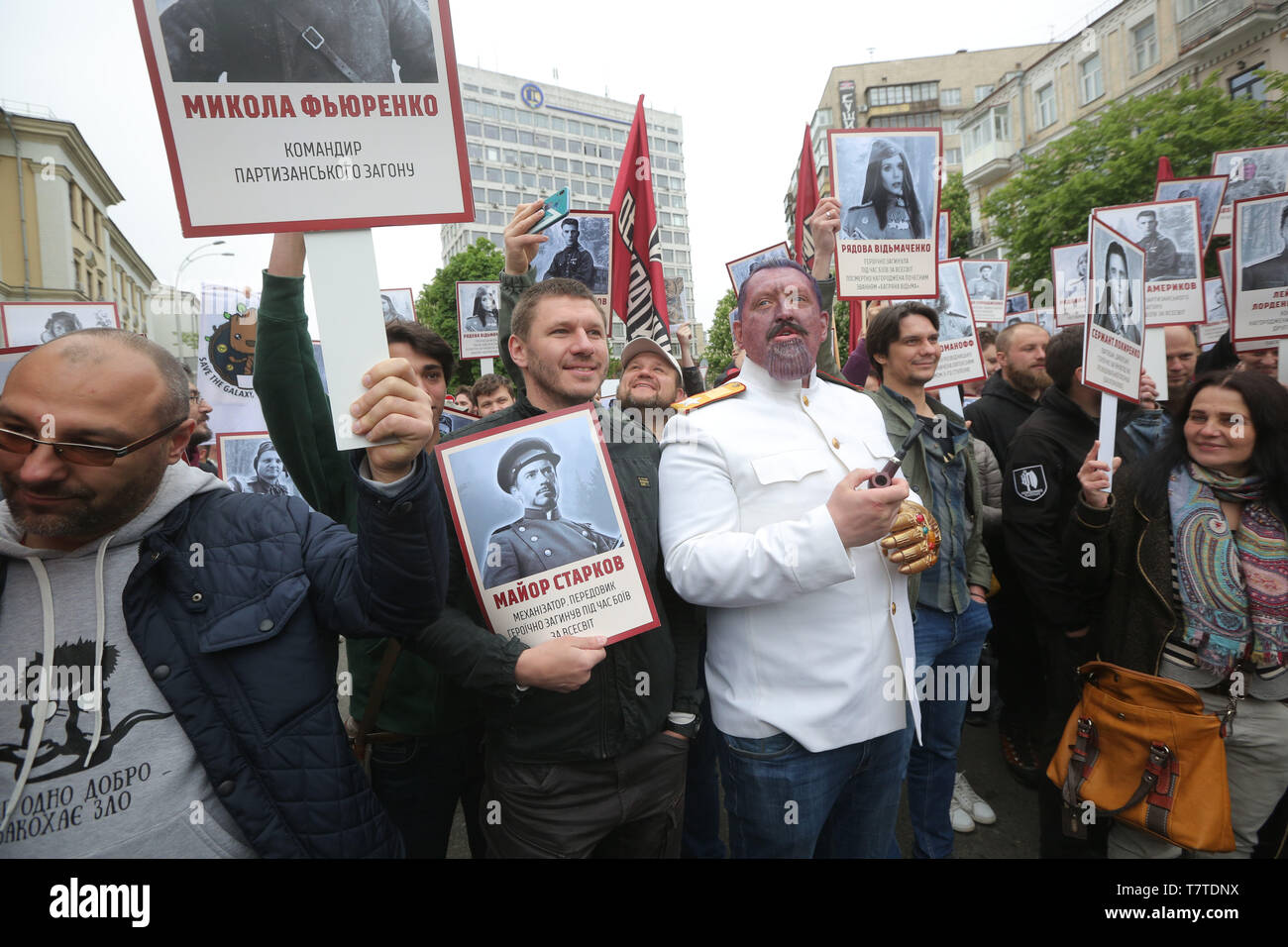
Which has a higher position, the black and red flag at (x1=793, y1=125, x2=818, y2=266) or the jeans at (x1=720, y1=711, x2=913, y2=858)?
the black and red flag at (x1=793, y1=125, x2=818, y2=266)

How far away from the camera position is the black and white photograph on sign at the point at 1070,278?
6340 mm

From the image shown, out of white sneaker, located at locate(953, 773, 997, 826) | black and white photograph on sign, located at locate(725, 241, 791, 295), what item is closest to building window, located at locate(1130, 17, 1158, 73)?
black and white photograph on sign, located at locate(725, 241, 791, 295)

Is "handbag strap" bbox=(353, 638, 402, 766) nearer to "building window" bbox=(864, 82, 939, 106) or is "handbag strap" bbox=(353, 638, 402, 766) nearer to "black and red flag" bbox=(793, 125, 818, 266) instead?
"black and red flag" bbox=(793, 125, 818, 266)

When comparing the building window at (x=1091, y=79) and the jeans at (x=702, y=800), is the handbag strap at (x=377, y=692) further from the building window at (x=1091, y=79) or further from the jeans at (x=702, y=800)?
the building window at (x=1091, y=79)

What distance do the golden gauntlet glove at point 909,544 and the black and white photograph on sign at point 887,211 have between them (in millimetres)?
2323

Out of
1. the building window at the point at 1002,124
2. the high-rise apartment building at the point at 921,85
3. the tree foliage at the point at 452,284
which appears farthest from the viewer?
the high-rise apartment building at the point at 921,85

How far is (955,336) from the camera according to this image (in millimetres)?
5199

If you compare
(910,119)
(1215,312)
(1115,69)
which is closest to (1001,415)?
(1215,312)

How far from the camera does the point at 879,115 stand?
5531 cm

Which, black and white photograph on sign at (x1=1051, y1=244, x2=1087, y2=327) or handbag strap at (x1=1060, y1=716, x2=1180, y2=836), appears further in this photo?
black and white photograph on sign at (x1=1051, y1=244, x2=1087, y2=327)

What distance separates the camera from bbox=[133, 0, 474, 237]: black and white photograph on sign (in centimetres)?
117

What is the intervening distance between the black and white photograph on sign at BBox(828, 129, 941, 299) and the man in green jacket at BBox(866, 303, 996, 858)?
0.86 m

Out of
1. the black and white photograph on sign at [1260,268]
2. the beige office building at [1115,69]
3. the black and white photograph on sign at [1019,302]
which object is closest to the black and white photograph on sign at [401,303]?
the black and white photograph on sign at [1260,268]
